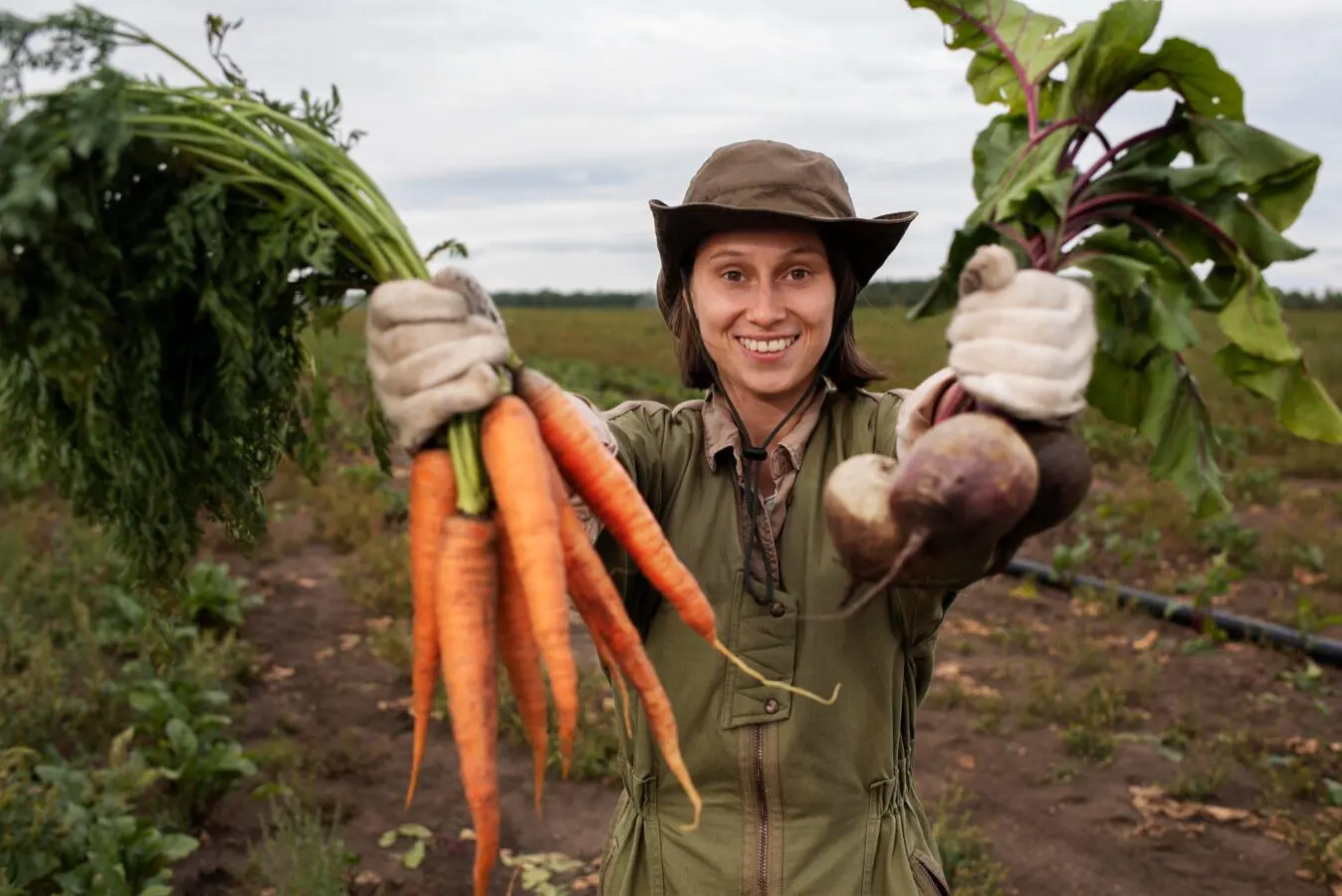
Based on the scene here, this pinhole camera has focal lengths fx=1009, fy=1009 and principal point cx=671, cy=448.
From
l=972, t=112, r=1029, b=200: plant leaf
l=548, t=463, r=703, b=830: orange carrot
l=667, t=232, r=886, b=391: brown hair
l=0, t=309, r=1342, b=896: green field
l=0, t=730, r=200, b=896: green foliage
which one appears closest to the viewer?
l=548, t=463, r=703, b=830: orange carrot

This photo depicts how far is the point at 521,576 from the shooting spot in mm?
1843

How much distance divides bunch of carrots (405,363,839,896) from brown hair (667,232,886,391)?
54 centimetres

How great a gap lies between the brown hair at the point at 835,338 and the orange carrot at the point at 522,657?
728mm

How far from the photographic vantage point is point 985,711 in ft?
17.8

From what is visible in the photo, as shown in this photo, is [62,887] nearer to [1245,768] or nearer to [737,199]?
[737,199]

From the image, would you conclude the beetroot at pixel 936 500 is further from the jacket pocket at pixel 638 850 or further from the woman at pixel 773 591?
the jacket pocket at pixel 638 850

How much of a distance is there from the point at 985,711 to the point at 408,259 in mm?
4637

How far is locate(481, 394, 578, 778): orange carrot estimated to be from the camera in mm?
1726

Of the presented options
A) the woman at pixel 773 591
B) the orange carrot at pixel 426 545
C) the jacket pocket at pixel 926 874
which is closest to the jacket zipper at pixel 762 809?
the woman at pixel 773 591

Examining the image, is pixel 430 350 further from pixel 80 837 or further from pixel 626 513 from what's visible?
pixel 80 837

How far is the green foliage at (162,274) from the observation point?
1.50 m

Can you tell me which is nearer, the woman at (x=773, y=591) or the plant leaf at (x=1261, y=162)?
the plant leaf at (x=1261, y=162)

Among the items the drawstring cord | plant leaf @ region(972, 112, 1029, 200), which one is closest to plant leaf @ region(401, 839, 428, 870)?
the drawstring cord

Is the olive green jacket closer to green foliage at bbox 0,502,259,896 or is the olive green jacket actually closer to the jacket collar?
the jacket collar
